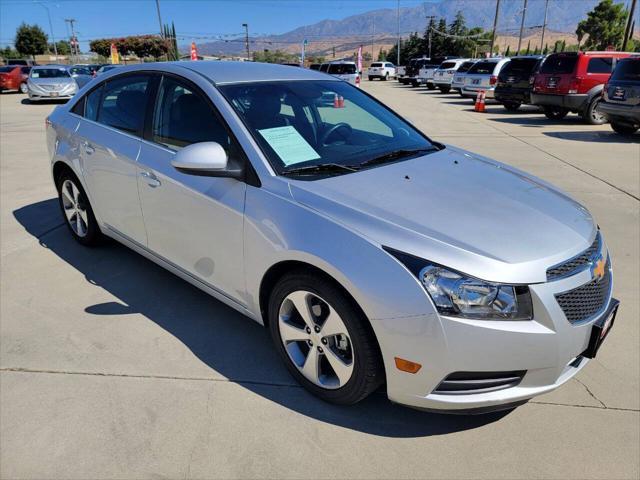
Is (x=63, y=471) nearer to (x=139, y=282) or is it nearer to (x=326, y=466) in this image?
(x=326, y=466)

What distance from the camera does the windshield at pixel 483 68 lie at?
728 inches

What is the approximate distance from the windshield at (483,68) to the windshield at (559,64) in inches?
210

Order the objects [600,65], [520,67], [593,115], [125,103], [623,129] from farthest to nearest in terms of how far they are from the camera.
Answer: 1. [520,67]
2. [593,115]
3. [600,65]
4. [623,129]
5. [125,103]

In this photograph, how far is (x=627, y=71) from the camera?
1026 cm

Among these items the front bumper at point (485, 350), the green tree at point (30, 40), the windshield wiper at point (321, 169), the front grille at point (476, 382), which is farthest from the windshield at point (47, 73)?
the green tree at point (30, 40)

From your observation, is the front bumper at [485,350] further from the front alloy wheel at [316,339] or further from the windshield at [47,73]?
the windshield at [47,73]

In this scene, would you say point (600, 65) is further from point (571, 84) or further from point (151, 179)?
point (151, 179)

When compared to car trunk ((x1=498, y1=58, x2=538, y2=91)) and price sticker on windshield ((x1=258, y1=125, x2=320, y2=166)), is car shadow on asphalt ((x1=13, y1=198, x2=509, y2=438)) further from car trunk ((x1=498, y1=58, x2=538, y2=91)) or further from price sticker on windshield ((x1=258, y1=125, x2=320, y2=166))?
car trunk ((x1=498, y1=58, x2=538, y2=91))

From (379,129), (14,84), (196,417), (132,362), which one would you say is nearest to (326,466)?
(196,417)

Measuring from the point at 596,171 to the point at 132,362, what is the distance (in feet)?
24.8

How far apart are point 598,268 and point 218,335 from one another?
7.32 ft

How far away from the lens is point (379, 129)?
11.5 ft

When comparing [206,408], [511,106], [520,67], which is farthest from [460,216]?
[511,106]

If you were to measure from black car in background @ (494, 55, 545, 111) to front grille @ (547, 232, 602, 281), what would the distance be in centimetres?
1453
